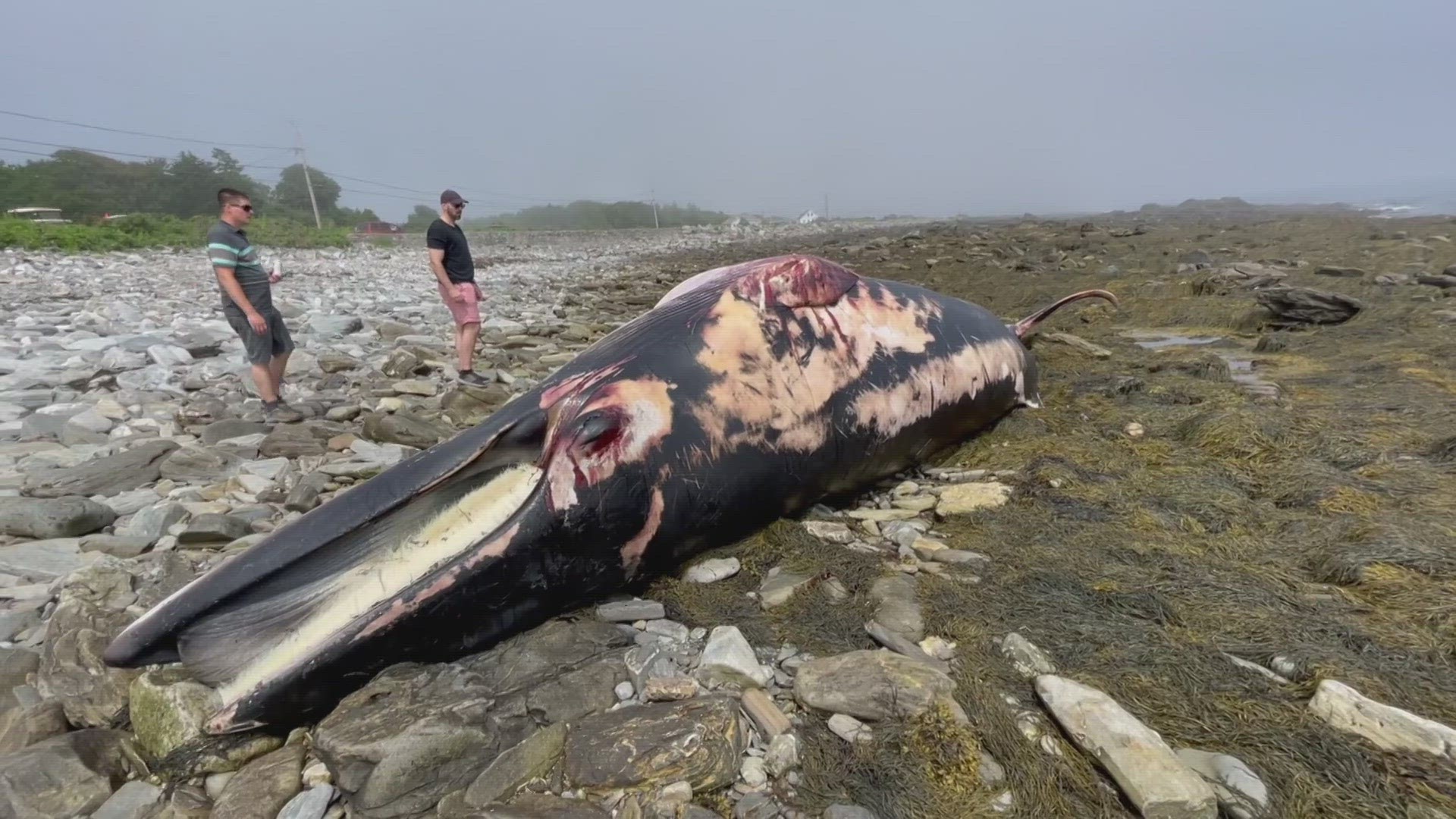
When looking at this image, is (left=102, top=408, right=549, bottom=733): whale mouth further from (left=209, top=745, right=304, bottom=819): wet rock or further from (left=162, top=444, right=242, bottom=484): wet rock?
(left=162, top=444, right=242, bottom=484): wet rock

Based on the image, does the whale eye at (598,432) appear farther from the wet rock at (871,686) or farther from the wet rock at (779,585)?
the wet rock at (871,686)

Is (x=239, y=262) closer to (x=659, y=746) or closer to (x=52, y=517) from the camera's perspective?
(x=52, y=517)

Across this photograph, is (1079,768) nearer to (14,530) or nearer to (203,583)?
(203,583)

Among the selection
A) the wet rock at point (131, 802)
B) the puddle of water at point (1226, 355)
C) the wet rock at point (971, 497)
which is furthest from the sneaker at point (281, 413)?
the puddle of water at point (1226, 355)

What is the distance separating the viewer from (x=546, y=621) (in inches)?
113

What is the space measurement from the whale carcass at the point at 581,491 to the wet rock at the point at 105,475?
2.65 m

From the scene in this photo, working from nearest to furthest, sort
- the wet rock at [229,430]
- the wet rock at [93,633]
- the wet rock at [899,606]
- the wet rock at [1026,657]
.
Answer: the wet rock at [93,633] < the wet rock at [1026,657] < the wet rock at [899,606] < the wet rock at [229,430]

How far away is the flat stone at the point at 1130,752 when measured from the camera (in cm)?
180

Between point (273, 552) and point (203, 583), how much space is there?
0.25 m

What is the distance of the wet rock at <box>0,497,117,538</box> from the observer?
3568 mm

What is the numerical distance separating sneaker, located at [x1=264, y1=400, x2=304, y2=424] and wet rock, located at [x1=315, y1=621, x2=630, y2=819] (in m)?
4.07

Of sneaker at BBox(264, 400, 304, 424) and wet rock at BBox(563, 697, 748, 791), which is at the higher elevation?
sneaker at BBox(264, 400, 304, 424)

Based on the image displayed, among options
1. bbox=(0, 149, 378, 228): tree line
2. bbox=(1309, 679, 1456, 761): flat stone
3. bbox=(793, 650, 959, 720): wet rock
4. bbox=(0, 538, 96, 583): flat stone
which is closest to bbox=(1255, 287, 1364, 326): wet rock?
bbox=(1309, 679, 1456, 761): flat stone

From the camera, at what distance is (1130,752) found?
196 cm
